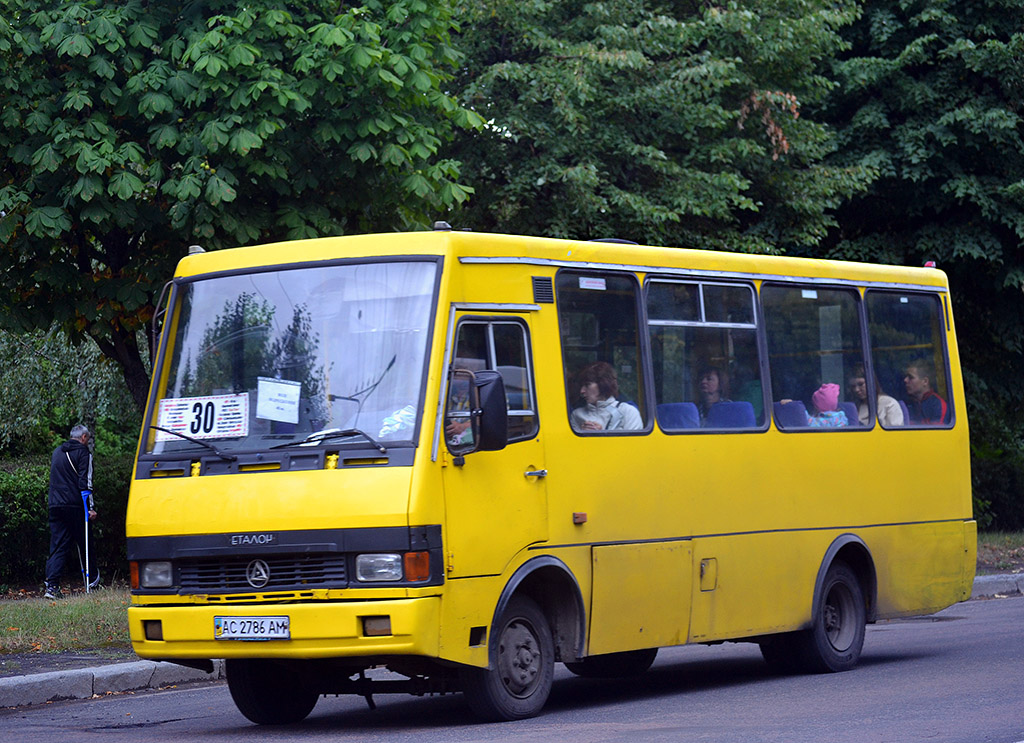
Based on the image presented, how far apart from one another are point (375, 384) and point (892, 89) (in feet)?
49.3

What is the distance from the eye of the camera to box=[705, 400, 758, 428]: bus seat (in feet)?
36.8

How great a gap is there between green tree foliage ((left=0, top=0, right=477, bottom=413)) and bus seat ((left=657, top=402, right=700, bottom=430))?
461 cm

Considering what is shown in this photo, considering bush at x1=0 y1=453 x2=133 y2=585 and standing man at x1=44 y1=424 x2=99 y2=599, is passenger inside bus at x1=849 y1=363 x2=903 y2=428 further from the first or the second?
bush at x1=0 y1=453 x2=133 y2=585

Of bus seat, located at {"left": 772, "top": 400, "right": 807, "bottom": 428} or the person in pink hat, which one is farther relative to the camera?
the person in pink hat

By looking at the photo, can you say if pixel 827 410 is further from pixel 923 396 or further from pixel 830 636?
pixel 830 636

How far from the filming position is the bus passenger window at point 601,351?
10070 mm

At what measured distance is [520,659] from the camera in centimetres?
943

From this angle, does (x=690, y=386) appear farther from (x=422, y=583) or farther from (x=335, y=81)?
(x=335, y=81)

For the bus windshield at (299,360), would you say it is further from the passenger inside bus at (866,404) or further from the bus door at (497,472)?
the passenger inside bus at (866,404)

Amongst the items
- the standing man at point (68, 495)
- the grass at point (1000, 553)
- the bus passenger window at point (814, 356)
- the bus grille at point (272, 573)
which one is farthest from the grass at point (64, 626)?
the grass at point (1000, 553)

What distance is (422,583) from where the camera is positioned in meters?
8.66

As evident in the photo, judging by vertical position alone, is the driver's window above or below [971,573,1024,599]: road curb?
above

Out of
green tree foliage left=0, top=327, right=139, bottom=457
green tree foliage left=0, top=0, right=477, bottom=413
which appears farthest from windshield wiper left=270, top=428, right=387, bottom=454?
green tree foliage left=0, top=327, right=139, bottom=457

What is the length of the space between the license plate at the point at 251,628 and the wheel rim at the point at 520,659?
127 centimetres
